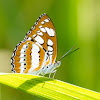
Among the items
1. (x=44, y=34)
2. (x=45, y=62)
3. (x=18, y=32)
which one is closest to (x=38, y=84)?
(x=45, y=62)

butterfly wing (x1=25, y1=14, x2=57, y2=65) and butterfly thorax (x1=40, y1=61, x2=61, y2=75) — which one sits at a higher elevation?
butterfly wing (x1=25, y1=14, x2=57, y2=65)

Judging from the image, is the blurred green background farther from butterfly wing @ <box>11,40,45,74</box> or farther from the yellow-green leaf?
the yellow-green leaf

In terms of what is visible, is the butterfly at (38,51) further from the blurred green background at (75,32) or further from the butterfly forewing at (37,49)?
the blurred green background at (75,32)

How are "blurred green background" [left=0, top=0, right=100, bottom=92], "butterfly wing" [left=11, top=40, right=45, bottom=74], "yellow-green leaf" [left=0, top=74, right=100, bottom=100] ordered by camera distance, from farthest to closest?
"blurred green background" [left=0, top=0, right=100, bottom=92] < "butterfly wing" [left=11, top=40, right=45, bottom=74] < "yellow-green leaf" [left=0, top=74, right=100, bottom=100]

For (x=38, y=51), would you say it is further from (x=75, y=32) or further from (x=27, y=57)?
(x=75, y=32)

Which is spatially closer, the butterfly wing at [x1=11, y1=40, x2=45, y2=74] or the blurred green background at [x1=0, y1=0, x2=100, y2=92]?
the butterfly wing at [x1=11, y1=40, x2=45, y2=74]

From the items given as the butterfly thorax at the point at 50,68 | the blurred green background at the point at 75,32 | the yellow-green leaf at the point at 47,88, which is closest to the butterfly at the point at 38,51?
the butterfly thorax at the point at 50,68

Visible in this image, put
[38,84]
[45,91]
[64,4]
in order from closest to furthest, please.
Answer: [45,91]
[38,84]
[64,4]

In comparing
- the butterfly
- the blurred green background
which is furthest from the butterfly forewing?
the blurred green background

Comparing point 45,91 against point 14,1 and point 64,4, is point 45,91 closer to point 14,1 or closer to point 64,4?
point 64,4
